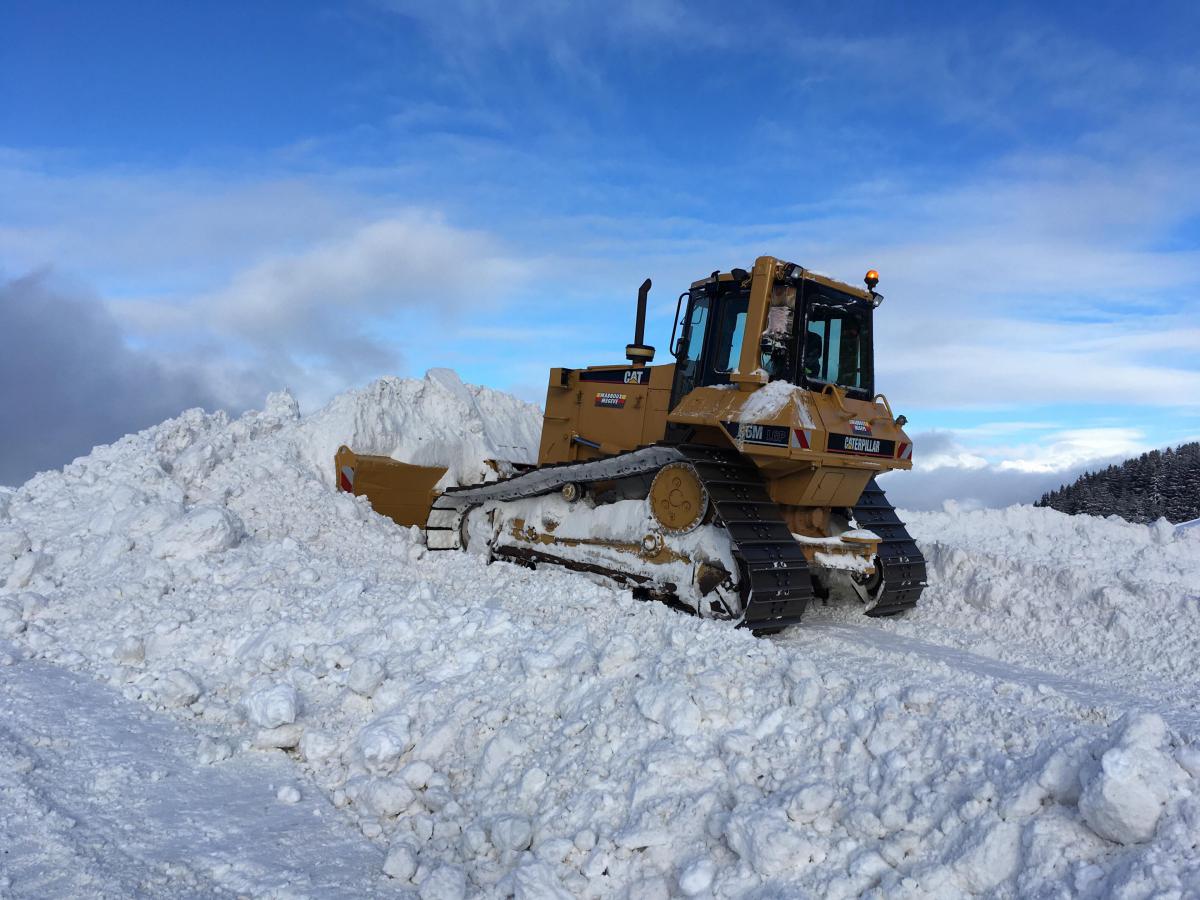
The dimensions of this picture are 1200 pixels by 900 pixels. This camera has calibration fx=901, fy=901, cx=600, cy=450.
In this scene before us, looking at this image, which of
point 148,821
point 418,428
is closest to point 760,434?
point 148,821

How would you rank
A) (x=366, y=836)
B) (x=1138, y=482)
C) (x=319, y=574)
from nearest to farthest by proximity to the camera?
(x=366, y=836) → (x=319, y=574) → (x=1138, y=482)

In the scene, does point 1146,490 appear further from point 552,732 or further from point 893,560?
point 552,732

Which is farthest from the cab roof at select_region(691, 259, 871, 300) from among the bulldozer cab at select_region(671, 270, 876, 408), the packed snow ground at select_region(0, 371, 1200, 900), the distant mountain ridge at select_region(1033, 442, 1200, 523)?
the distant mountain ridge at select_region(1033, 442, 1200, 523)

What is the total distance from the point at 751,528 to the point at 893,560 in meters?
1.90

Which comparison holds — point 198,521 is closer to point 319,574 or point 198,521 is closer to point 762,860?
point 319,574

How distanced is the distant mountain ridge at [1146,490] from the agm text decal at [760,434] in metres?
10.6

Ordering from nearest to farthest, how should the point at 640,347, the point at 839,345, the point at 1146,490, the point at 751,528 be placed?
the point at 751,528 < the point at 839,345 < the point at 640,347 < the point at 1146,490

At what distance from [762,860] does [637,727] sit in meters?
1.10

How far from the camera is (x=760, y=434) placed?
22.6 ft

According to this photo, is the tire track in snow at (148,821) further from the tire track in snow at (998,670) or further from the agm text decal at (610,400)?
the agm text decal at (610,400)

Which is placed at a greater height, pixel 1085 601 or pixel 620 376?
pixel 620 376

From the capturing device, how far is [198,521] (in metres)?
8.24

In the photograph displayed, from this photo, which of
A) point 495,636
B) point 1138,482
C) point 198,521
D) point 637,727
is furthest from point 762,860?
point 1138,482

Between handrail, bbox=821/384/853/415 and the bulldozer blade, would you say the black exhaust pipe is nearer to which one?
handrail, bbox=821/384/853/415
